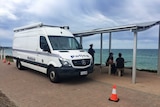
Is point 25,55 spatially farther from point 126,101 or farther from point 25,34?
point 126,101

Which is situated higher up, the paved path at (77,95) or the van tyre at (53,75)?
the van tyre at (53,75)

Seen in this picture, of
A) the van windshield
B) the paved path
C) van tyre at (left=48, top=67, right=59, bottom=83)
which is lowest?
the paved path

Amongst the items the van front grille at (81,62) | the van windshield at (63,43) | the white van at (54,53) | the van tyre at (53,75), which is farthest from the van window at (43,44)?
the van front grille at (81,62)

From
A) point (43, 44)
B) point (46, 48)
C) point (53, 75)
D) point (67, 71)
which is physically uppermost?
point (43, 44)

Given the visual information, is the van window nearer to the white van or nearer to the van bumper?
the white van

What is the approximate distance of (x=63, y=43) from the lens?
9.70 m

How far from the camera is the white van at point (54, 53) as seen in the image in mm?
8555

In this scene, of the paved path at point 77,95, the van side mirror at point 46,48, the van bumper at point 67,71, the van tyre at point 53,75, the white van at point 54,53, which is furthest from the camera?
the van side mirror at point 46,48

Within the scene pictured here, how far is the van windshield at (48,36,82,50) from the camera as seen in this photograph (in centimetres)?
939

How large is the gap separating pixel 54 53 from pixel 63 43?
1040 mm

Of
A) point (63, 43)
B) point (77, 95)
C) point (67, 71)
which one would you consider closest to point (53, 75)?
point (67, 71)

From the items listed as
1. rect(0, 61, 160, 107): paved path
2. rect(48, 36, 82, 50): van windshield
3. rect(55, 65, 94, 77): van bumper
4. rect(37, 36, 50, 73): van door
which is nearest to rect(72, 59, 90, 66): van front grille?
rect(55, 65, 94, 77): van bumper

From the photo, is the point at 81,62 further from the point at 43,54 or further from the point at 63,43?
the point at 43,54

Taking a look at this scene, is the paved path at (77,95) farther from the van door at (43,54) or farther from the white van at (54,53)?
the van door at (43,54)
